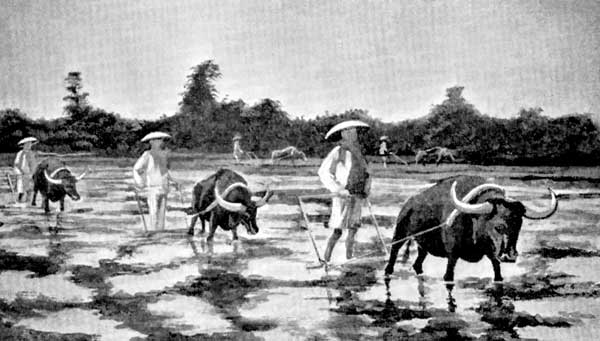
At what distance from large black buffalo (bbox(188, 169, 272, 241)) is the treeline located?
9.3 inches

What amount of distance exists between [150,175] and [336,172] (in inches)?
50.4

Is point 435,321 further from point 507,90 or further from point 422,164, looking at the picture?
point 507,90

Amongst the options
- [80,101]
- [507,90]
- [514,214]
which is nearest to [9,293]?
[80,101]

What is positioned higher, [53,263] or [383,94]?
[383,94]

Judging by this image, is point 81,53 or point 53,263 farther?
point 81,53

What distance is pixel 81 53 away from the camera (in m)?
4.14

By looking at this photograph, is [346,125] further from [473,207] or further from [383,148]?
[473,207]

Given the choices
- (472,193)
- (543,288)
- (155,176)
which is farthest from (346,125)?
(543,288)

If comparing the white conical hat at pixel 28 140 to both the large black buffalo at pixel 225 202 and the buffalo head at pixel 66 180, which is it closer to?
the buffalo head at pixel 66 180

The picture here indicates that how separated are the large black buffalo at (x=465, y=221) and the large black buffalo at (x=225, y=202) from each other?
38.8 inches

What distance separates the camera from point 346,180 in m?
3.87

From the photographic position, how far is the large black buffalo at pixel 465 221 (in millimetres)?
3363

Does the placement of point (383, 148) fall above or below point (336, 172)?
above

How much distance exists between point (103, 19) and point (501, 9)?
8.41ft
